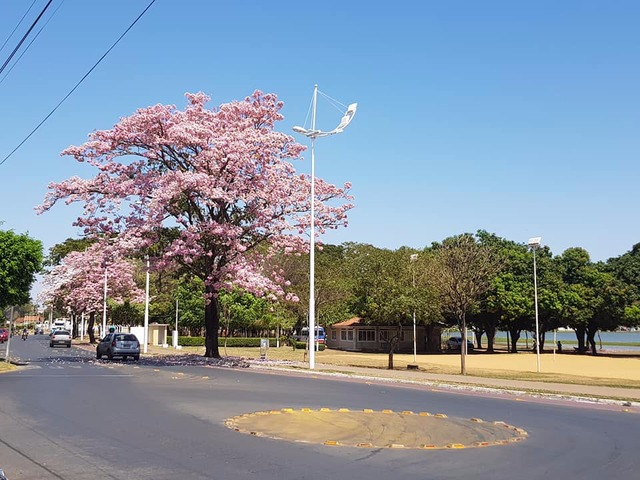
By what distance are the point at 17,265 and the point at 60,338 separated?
3132 centimetres

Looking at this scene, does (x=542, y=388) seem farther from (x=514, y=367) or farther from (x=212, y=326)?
(x=514, y=367)

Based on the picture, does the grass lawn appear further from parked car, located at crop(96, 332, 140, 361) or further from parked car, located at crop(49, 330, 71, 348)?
parked car, located at crop(49, 330, 71, 348)

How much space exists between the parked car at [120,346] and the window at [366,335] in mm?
33890

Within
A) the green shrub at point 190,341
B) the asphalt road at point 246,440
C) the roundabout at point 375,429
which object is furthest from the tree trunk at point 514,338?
the roundabout at point 375,429

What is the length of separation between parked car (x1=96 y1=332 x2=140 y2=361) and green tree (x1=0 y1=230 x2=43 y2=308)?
7034mm

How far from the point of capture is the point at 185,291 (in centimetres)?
6731

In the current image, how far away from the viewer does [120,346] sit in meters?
38.1

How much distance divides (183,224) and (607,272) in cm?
5549

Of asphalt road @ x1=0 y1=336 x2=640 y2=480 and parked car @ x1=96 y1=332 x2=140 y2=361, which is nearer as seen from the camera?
asphalt road @ x1=0 y1=336 x2=640 y2=480

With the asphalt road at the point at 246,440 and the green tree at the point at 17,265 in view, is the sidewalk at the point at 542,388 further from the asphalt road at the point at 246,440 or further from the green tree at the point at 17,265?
the green tree at the point at 17,265

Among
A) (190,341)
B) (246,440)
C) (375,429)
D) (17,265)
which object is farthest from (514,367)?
(246,440)

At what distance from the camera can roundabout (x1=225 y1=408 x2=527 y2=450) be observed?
37.6 feet

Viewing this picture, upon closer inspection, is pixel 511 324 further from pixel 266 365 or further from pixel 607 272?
pixel 266 365

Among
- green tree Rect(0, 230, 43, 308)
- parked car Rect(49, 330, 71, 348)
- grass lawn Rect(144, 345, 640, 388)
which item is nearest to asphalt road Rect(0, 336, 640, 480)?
green tree Rect(0, 230, 43, 308)
